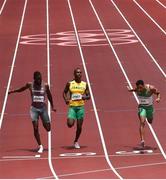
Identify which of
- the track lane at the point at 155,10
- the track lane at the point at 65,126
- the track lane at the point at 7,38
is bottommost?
the track lane at the point at 65,126

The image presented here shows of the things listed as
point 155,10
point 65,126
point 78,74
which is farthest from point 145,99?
point 155,10

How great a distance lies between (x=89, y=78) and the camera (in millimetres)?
27719

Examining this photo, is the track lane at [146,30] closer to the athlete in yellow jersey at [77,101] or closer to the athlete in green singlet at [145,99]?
the athlete in green singlet at [145,99]

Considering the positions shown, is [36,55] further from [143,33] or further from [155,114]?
[155,114]

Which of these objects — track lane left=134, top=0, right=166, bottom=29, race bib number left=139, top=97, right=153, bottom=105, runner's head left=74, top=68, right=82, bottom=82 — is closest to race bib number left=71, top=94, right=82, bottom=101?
runner's head left=74, top=68, right=82, bottom=82

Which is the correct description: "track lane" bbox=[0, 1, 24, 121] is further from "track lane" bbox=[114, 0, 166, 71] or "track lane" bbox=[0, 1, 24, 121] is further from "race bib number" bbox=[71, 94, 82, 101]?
"race bib number" bbox=[71, 94, 82, 101]

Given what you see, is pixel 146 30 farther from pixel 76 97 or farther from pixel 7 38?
pixel 76 97

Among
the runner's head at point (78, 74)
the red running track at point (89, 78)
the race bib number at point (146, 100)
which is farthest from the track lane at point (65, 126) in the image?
the runner's head at point (78, 74)

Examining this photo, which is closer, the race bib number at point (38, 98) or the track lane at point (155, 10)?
the race bib number at point (38, 98)

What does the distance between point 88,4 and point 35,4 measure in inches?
110

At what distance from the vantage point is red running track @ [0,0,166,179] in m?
16.9

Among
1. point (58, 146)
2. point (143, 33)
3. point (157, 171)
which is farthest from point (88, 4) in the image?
point (157, 171)

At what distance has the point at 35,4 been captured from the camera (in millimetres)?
45438

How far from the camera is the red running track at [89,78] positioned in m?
16.9
